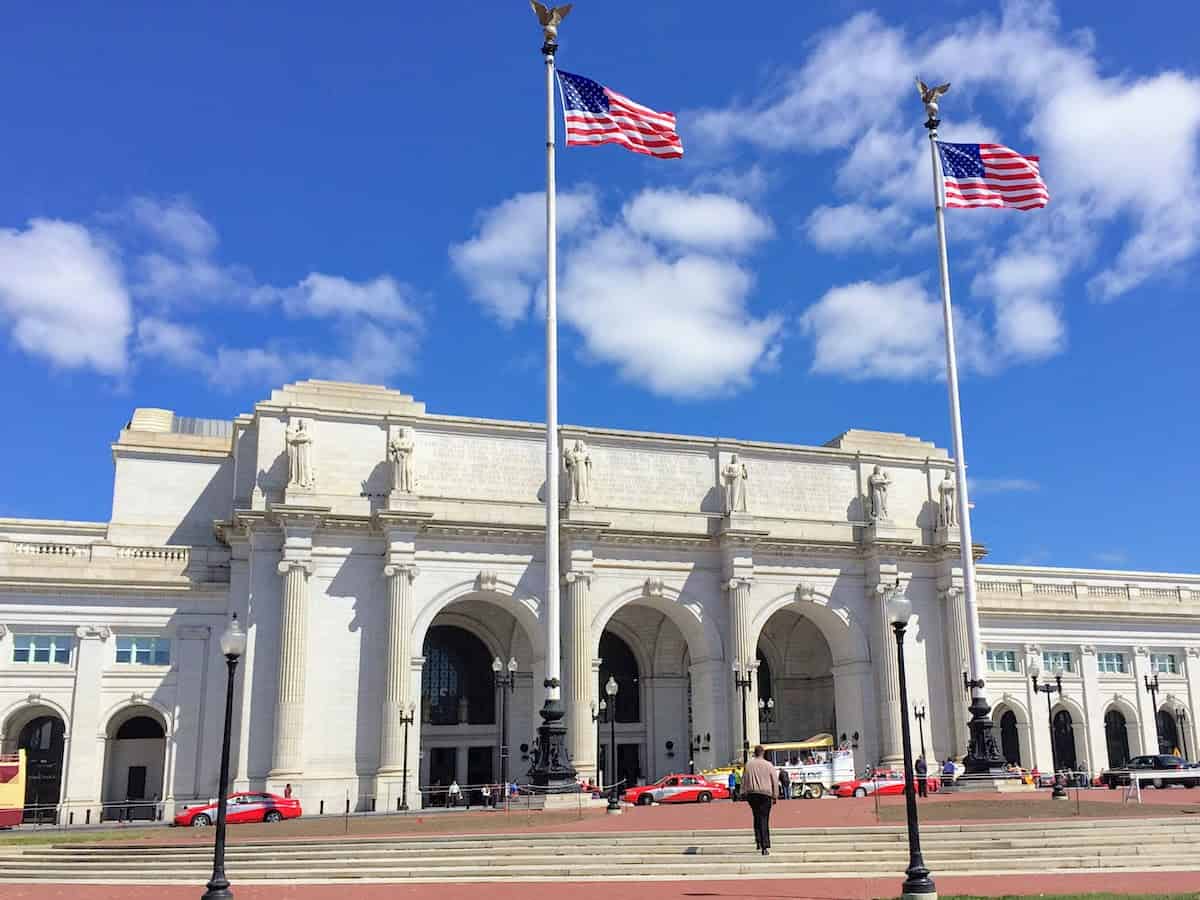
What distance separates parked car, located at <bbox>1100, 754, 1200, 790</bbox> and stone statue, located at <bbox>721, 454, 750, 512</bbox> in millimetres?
21740

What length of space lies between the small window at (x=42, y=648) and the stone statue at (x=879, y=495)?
41977mm

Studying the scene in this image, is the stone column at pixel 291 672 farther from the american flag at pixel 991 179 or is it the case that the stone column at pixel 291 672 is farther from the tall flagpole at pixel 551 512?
the american flag at pixel 991 179

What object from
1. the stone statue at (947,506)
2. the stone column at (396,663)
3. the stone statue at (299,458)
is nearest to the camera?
the stone column at (396,663)

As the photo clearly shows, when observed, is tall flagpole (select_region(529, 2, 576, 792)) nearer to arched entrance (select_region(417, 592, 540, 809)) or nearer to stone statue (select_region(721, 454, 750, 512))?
arched entrance (select_region(417, 592, 540, 809))

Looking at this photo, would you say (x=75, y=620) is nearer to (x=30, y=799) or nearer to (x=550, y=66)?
(x=30, y=799)

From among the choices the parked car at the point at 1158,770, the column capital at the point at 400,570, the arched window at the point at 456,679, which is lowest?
the parked car at the point at 1158,770

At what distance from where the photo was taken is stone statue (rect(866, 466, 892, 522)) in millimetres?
64938

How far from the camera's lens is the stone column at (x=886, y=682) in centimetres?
6222

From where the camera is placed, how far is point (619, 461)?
61.9 m

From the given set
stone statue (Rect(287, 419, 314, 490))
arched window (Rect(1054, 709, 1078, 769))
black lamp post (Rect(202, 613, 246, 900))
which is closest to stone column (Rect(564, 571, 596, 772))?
stone statue (Rect(287, 419, 314, 490))

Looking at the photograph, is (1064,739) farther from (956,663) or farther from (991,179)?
(991,179)

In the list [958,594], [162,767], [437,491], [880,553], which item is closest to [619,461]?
[437,491]

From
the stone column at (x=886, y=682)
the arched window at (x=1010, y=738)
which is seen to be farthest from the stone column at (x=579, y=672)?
the arched window at (x=1010, y=738)

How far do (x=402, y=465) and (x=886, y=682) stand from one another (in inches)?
1131
